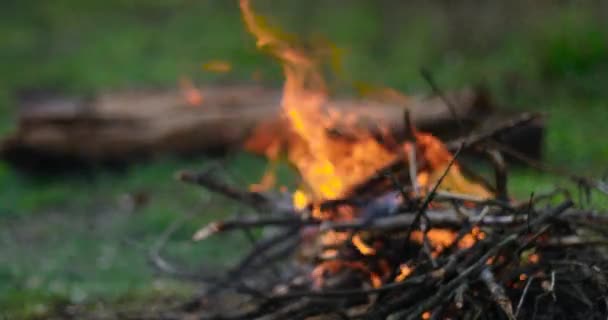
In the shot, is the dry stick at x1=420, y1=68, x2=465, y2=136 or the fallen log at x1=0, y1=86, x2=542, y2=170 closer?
the dry stick at x1=420, y1=68, x2=465, y2=136

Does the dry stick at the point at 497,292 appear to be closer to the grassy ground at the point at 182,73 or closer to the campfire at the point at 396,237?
the campfire at the point at 396,237

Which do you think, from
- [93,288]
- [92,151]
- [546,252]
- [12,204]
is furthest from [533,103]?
[546,252]

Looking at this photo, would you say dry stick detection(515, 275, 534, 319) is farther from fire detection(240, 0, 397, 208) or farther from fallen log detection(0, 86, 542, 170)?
fallen log detection(0, 86, 542, 170)

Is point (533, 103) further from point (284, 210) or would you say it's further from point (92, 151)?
point (284, 210)

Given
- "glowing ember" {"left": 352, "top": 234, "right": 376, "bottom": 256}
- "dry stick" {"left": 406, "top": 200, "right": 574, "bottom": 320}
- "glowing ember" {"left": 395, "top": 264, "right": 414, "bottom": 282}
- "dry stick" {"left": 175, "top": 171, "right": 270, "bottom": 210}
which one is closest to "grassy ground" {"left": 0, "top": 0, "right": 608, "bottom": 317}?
"dry stick" {"left": 175, "top": 171, "right": 270, "bottom": 210}

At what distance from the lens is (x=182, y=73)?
13078mm

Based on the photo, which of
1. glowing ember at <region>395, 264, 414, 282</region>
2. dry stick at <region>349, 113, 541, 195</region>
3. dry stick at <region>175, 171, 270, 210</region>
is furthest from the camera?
dry stick at <region>175, 171, 270, 210</region>

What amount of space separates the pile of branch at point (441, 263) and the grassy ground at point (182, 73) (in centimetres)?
70

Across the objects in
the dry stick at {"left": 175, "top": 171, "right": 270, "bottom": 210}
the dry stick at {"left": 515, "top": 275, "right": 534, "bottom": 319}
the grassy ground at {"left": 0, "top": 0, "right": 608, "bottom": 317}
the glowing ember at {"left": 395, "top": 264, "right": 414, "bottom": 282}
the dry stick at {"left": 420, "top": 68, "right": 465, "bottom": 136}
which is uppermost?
the dry stick at {"left": 420, "top": 68, "right": 465, "bottom": 136}

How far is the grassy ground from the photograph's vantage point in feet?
21.2

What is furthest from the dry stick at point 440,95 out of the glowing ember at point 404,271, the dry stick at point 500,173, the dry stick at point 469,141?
the glowing ember at point 404,271

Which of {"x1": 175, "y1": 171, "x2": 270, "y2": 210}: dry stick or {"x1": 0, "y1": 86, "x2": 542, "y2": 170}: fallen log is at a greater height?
{"x1": 175, "y1": 171, "x2": 270, "y2": 210}: dry stick

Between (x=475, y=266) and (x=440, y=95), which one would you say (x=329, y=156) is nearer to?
(x=440, y=95)

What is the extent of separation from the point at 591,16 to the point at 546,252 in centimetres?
875
